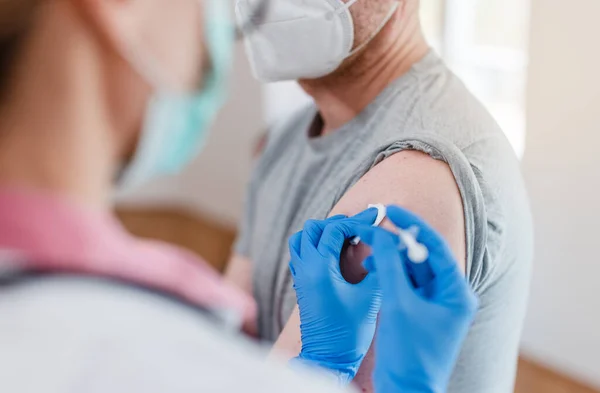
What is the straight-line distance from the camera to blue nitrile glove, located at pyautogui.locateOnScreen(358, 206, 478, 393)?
667 millimetres

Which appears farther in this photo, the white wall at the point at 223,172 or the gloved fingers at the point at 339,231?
the white wall at the point at 223,172

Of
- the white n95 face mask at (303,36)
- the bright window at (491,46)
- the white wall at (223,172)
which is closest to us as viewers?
the white n95 face mask at (303,36)

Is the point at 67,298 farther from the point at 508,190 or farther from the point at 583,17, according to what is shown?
the point at 583,17

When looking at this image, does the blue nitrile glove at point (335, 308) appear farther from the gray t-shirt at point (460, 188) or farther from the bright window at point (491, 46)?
the bright window at point (491, 46)

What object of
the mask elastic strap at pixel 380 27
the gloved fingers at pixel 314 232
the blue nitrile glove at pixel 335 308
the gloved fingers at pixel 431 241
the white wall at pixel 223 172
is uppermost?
the mask elastic strap at pixel 380 27

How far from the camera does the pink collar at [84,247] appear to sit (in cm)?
Answer: 46

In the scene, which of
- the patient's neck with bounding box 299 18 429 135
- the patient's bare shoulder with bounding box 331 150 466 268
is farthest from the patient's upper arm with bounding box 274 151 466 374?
the patient's neck with bounding box 299 18 429 135

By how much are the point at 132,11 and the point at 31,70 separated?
0.26 feet

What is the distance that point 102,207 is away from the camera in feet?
1.67

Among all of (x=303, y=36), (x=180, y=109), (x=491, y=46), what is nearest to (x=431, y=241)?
A: (x=180, y=109)

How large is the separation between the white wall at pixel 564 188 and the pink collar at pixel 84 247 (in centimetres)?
139

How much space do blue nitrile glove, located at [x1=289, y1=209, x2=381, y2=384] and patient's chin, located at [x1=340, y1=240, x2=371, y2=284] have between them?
0.02 m

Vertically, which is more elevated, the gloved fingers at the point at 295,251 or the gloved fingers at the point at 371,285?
the gloved fingers at the point at 371,285

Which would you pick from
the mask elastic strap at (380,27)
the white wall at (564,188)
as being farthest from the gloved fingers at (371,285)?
the white wall at (564,188)
